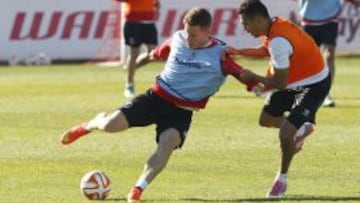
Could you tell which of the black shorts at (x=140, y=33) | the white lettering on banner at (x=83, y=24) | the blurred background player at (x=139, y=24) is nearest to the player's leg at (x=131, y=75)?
the blurred background player at (x=139, y=24)

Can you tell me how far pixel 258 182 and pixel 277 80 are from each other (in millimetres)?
1264

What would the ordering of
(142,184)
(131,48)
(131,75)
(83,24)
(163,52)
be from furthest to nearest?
(83,24)
(131,48)
(131,75)
(163,52)
(142,184)

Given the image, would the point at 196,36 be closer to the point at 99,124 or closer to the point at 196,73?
the point at 196,73

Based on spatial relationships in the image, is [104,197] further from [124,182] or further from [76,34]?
[76,34]

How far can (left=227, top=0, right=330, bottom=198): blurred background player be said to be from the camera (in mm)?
11305

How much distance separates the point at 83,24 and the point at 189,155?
1738 centimetres

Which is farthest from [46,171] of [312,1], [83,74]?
[83,74]

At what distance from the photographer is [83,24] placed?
31062mm

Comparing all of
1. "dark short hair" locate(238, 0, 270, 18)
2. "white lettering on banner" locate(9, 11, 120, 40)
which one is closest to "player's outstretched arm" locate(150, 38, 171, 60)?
"dark short hair" locate(238, 0, 270, 18)

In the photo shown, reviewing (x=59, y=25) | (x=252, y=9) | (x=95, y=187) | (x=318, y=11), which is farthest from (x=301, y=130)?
(x=59, y=25)

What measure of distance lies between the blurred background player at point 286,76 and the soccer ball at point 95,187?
1.46m

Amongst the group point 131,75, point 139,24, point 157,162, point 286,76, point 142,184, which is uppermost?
point 286,76

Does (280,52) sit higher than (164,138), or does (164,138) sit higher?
(280,52)

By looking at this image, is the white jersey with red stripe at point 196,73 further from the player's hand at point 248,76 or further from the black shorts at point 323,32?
the black shorts at point 323,32
